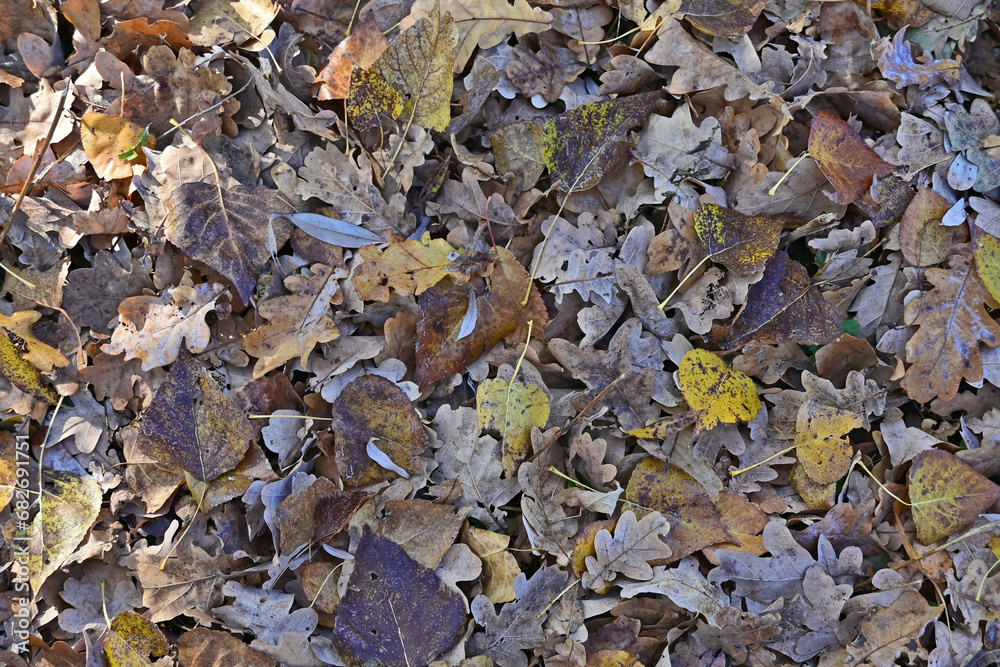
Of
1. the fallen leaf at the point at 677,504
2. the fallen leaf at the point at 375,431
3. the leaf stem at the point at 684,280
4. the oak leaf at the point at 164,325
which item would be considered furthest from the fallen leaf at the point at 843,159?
the oak leaf at the point at 164,325

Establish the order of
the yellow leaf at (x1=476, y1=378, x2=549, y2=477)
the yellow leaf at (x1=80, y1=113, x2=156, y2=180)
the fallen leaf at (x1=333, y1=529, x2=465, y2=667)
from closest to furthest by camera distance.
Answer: the fallen leaf at (x1=333, y1=529, x2=465, y2=667) → the yellow leaf at (x1=476, y1=378, x2=549, y2=477) → the yellow leaf at (x1=80, y1=113, x2=156, y2=180)

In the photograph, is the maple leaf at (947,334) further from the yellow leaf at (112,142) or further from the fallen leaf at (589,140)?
the yellow leaf at (112,142)

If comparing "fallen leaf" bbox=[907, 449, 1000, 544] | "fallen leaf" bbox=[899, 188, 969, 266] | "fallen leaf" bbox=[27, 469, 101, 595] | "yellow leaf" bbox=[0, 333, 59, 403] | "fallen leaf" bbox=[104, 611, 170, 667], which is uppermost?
"fallen leaf" bbox=[899, 188, 969, 266]

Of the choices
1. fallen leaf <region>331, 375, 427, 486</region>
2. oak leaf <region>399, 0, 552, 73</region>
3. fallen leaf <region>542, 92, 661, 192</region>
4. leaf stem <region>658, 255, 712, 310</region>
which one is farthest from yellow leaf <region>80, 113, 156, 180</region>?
leaf stem <region>658, 255, 712, 310</region>

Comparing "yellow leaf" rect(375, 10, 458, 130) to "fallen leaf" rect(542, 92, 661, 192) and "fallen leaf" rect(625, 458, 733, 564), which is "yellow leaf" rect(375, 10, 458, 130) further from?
"fallen leaf" rect(625, 458, 733, 564)

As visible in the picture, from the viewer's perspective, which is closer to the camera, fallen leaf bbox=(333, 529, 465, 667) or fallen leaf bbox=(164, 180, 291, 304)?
fallen leaf bbox=(333, 529, 465, 667)

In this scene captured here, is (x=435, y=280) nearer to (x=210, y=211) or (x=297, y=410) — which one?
(x=297, y=410)
